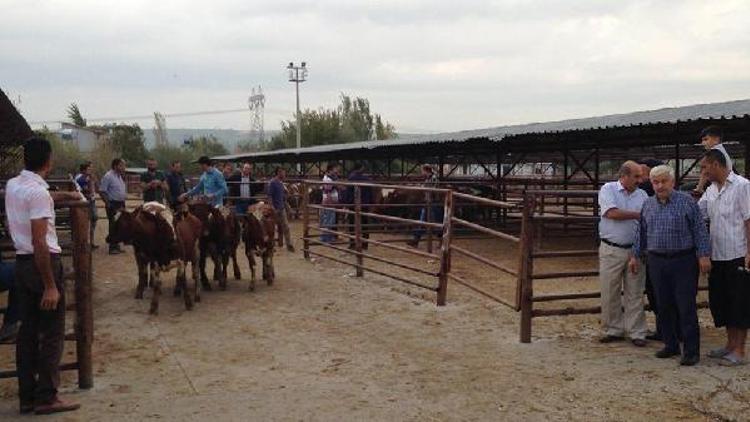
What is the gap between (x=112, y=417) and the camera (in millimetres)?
4391

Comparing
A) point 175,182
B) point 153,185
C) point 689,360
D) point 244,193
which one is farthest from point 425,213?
point 689,360

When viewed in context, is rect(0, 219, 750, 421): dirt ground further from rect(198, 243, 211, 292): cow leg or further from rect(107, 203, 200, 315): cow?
rect(198, 243, 211, 292): cow leg

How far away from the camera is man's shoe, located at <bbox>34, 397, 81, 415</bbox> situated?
4.39m

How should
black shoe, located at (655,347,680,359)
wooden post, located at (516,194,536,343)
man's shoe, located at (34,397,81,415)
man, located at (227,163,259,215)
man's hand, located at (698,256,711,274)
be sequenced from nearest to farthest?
man's shoe, located at (34,397,81,415), man's hand, located at (698,256,711,274), black shoe, located at (655,347,680,359), wooden post, located at (516,194,536,343), man, located at (227,163,259,215)

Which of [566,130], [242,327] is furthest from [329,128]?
[242,327]

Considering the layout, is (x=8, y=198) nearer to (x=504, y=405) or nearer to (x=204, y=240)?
(x=504, y=405)

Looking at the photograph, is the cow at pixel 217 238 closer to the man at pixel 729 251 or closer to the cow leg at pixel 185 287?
the cow leg at pixel 185 287

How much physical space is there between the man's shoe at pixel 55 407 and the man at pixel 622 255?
14.2ft

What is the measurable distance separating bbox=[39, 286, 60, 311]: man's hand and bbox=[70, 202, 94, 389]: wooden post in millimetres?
580

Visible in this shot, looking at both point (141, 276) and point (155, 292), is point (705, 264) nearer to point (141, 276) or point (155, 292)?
point (155, 292)

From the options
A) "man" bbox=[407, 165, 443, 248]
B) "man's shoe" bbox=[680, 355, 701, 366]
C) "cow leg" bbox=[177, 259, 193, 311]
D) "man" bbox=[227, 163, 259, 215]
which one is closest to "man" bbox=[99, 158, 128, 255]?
"man" bbox=[227, 163, 259, 215]

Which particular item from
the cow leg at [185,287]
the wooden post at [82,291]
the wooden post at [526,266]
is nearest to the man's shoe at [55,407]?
the wooden post at [82,291]

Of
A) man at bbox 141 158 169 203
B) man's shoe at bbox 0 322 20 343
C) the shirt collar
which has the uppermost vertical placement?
the shirt collar

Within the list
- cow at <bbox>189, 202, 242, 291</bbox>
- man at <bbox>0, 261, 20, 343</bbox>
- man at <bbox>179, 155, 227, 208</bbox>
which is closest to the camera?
man at <bbox>0, 261, 20, 343</bbox>
